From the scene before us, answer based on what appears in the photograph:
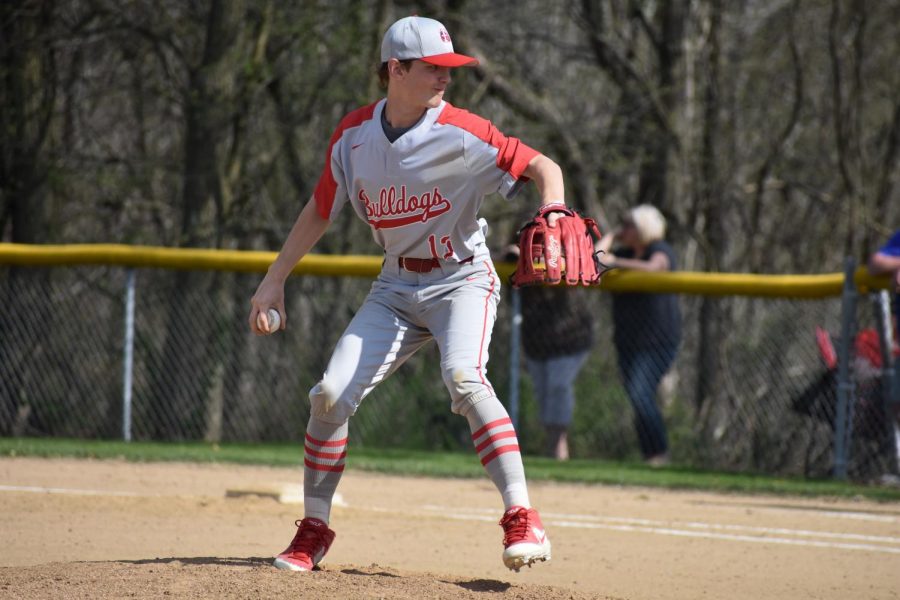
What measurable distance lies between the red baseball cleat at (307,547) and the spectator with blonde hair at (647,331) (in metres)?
5.33

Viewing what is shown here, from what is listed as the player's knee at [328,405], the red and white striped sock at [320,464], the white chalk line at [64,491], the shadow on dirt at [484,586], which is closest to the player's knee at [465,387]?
the player's knee at [328,405]

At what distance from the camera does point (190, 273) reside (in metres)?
11.2

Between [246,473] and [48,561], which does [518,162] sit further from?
[246,473]

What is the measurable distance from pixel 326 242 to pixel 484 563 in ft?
27.8

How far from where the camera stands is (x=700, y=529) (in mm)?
6785

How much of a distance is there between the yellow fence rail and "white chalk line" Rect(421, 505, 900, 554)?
2864 mm

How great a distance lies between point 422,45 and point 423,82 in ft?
0.45

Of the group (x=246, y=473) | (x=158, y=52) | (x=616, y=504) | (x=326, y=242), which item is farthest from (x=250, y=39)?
(x=616, y=504)

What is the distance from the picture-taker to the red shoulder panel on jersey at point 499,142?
14.8 feet

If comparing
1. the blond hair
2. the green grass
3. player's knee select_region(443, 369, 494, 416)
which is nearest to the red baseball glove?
player's knee select_region(443, 369, 494, 416)

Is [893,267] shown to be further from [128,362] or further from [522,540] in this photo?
[128,362]

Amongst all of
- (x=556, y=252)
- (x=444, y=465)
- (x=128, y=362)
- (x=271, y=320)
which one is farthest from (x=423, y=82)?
(x=128, y=362)

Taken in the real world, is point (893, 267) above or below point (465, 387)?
A: above

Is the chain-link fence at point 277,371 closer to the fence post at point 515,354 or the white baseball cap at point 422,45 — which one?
the fence post at point 515,354
